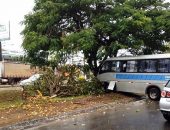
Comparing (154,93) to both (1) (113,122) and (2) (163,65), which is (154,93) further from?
(1) (113,122)

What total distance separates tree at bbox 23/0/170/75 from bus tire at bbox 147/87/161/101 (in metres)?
2.66

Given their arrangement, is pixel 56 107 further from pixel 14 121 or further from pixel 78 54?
Result: pixel 78 54

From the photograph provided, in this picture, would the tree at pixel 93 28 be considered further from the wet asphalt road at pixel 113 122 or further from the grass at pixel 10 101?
the wet asphalt road at pixel 113 122

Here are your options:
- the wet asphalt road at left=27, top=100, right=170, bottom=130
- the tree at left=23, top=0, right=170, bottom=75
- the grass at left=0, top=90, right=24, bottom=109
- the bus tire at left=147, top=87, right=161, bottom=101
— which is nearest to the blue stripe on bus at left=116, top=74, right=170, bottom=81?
the bus tire at left=147, top=87, right=161, bottom=101

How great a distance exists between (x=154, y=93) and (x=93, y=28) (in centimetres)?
521

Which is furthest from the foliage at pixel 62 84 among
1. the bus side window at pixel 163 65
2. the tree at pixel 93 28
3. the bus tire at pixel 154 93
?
the bus side window at pixel 163 65

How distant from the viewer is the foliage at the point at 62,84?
20.7 metres

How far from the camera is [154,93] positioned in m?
20.1

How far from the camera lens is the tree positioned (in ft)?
67.4

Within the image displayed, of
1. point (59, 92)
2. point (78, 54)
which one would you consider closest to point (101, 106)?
point (59, 92)

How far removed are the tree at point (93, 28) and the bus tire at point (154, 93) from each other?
2660mm

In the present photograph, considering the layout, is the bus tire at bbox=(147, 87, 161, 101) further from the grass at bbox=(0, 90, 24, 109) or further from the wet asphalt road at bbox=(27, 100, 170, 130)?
the grass at bbox=(0, 90, 24, 109)

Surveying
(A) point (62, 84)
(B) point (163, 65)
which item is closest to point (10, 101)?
(A) point (62, 84)

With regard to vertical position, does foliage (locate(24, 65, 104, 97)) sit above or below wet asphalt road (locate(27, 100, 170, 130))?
above
